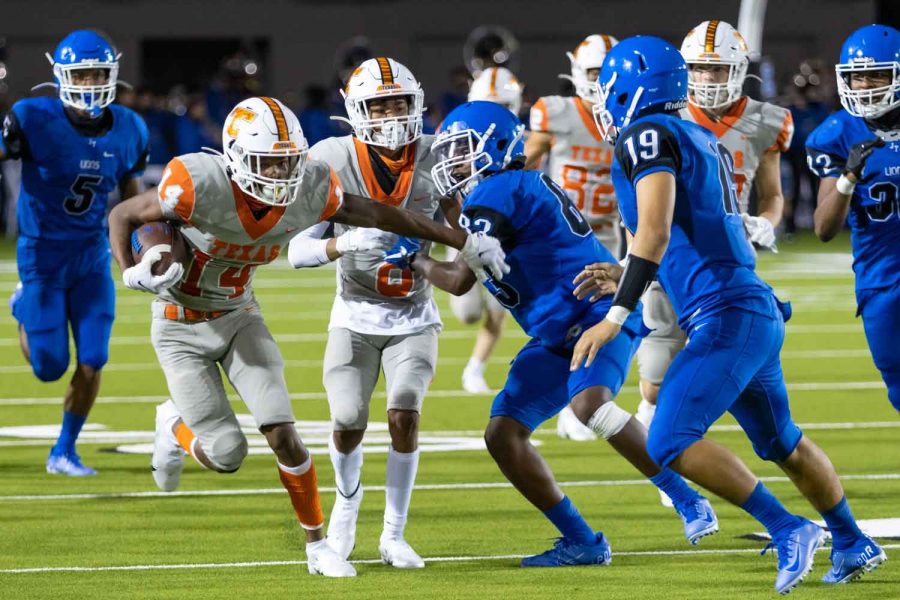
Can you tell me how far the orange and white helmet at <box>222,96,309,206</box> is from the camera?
491cm

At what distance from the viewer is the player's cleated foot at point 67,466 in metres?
6.91

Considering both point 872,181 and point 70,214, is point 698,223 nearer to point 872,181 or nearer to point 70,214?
point 872,181

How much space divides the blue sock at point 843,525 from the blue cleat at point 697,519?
37 cm

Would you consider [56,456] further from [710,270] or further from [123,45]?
[123,45]

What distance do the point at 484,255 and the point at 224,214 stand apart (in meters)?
0.83

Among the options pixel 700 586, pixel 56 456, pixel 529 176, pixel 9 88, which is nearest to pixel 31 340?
pixel 56 456

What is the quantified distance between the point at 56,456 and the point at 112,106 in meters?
1.64

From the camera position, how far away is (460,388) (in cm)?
939

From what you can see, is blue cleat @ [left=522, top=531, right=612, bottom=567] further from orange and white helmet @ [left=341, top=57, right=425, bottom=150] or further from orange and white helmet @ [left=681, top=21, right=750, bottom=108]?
orange and white helmet @ [left=681, top=21, right=750, bottom=108]

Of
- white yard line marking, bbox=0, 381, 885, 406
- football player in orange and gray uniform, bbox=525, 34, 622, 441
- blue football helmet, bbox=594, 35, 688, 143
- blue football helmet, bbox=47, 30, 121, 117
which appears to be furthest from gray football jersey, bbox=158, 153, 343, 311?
white yard line marking, bbox=0, 381, 885, 406

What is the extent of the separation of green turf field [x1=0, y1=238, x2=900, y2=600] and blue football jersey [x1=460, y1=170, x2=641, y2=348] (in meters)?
0.80

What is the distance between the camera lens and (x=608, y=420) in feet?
16.5

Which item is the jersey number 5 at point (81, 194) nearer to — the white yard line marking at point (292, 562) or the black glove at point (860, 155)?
the white yard line marking at point (292, 562)

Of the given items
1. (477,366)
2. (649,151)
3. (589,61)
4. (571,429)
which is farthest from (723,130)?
(477,366)
